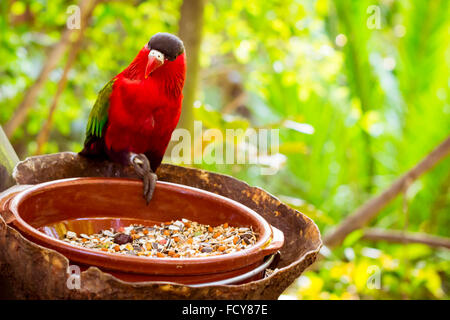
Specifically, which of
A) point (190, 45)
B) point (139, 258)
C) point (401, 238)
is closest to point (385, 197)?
point (401, 238)

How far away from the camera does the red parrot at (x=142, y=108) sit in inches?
36.3

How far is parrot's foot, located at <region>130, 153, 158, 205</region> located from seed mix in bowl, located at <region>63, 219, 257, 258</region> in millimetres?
58

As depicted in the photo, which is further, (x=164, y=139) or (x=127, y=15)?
(x=127, y=15)

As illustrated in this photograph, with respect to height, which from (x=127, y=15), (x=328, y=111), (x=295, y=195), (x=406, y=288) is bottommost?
(x=406, y=288)

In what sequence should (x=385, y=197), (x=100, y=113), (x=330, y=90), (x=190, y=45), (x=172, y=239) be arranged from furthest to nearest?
1. (x=330, y=90)
2. (x=385, y=197)
3. (x=190, y=45)
4. (x=100, y=113)
5. (x=172, y=239)

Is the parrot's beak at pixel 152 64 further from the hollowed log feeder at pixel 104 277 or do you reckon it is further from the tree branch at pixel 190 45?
the tree branch at pixel 190 45

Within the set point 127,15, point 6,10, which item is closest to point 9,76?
point 6,10

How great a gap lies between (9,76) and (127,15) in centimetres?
66

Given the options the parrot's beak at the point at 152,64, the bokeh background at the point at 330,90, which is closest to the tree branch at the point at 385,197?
the bokeh background at the point at 330,90

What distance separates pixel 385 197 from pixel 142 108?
1507mm

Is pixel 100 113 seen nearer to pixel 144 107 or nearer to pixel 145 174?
pixel 144 107

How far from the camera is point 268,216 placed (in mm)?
814

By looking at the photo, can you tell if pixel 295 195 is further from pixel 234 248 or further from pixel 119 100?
pixel 234 248

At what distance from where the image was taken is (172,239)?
0.76 meters
